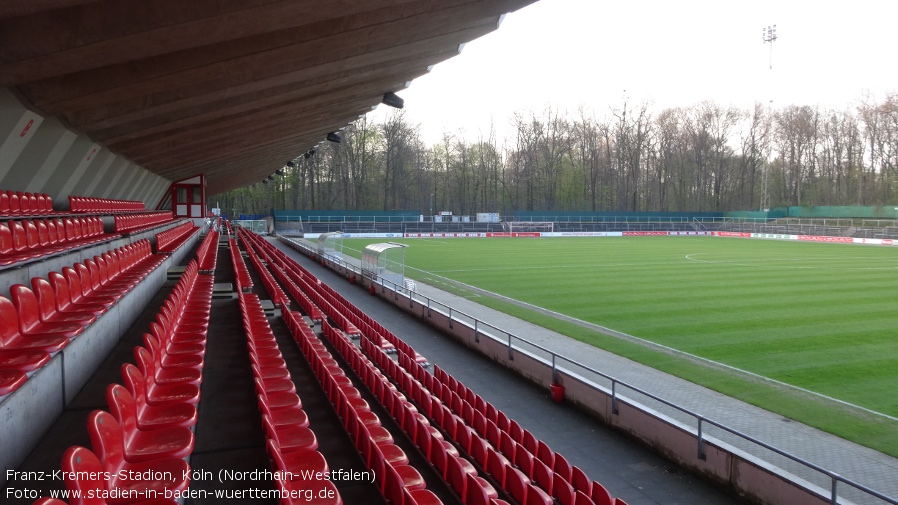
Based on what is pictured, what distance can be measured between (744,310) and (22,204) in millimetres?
19245

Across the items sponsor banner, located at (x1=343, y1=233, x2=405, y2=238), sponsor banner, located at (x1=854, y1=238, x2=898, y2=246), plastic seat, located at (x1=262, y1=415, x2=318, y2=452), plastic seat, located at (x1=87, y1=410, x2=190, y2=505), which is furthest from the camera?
sponsor banner, located at (x1=343, y1=233, x2=405, y2=238)

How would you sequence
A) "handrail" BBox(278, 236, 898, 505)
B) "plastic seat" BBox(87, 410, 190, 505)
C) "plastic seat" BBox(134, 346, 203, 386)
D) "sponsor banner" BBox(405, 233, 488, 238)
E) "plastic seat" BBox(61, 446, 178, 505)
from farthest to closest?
"sponsor banner" BBox(405, 233, 488, 238) < "handrail" BBox(278, 236, 898, 505) < "plastic seat" BBox(134, 346, 203, 386) < "plastic seat" BBox(87, 410, 190, 505) < "plastic seat" BBox(61, 446, 178, 505)

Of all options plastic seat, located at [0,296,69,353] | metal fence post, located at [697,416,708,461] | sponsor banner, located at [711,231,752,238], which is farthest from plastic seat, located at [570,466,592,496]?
sponsor banner, located at [711,231,752,238]

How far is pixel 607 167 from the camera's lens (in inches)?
3561

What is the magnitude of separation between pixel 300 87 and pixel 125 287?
7.18 meters

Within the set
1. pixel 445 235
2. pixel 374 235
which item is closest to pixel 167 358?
pixel 374 235

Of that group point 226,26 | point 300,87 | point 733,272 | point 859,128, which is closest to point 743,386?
point 226,26

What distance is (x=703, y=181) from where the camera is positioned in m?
84.7

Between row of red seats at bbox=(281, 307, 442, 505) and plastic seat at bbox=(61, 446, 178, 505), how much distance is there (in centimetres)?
189

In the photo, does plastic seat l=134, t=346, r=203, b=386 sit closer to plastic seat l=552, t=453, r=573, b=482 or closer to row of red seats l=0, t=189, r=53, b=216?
plastic seat l=552, t=453, r=573, b=482

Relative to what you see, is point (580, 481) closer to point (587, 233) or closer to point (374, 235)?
point (374, 235)

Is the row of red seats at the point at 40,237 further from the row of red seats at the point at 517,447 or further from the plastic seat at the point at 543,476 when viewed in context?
the plastic seat at the point at 543,476

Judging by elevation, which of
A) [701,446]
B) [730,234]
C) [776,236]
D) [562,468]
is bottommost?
[701,446]

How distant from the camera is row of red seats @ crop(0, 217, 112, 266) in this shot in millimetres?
7066
